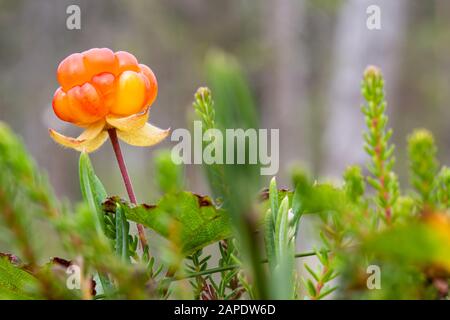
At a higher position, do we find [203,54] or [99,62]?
[203,54]

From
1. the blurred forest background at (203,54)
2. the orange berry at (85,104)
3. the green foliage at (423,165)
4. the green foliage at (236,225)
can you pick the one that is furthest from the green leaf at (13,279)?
the blurred forest background at (203,54)

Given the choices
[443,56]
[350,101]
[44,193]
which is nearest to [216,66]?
[44,193]

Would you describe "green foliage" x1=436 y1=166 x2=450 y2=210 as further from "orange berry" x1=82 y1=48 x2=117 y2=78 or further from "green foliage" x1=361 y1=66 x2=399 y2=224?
"orange berry" x1=82 y1=48 x2=117 y2=78

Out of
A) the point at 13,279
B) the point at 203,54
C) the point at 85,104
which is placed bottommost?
the point at 13,279

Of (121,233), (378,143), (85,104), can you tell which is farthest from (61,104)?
(378,143)

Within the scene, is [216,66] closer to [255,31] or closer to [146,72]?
[146,72]

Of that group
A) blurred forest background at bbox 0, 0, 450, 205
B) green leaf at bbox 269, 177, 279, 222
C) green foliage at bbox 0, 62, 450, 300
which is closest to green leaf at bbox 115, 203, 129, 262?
green foliage at bbox 0, 62, 450, 300

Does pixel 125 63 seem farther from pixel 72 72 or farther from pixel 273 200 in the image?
pixel 273 200
